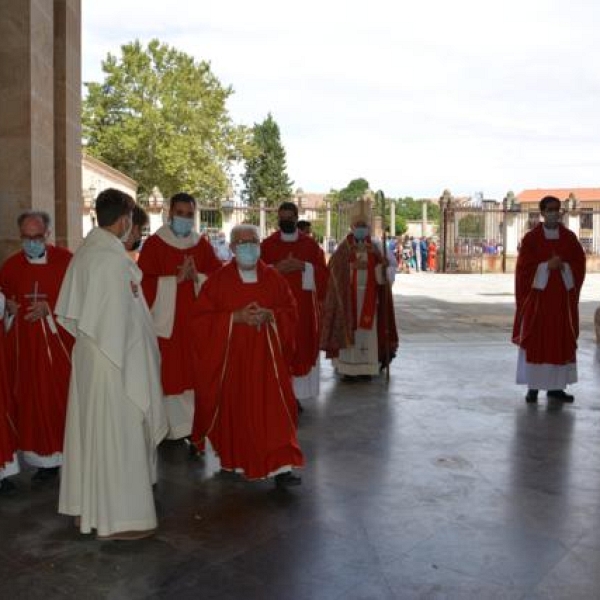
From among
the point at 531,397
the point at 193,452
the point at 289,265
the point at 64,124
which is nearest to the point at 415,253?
the point at 64,124

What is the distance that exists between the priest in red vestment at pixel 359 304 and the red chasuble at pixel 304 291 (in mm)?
797

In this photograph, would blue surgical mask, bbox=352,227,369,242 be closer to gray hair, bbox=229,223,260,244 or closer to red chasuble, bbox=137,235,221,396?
red chasuble, bbox=137,235,221,396

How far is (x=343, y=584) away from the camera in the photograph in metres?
3.64

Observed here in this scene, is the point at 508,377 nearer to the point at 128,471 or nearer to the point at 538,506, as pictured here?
the point at 538,506

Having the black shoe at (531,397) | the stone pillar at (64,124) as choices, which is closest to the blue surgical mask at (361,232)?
the black shoe at (531,397)

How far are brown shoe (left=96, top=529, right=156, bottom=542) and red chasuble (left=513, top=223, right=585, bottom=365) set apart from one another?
15.0ft

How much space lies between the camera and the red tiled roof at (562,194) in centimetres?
7006

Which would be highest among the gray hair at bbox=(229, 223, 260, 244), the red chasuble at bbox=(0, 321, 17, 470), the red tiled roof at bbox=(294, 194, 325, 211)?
the red tiled roof at bbox=(294, 194, 325, 211)

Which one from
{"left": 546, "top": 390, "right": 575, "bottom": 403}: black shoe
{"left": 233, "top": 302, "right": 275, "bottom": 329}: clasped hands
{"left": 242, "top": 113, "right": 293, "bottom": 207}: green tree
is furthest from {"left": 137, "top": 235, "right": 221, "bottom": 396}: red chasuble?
{"left": 242, "top": 113, "right": 293, "bottom": 207}: green tree

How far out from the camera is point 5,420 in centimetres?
489

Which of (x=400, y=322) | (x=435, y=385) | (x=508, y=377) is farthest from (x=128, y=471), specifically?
(x=400, y=322)

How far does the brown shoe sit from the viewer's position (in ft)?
13.4

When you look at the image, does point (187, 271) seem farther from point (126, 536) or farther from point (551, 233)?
point (551, 233)

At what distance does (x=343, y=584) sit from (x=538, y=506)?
1.61 metres
